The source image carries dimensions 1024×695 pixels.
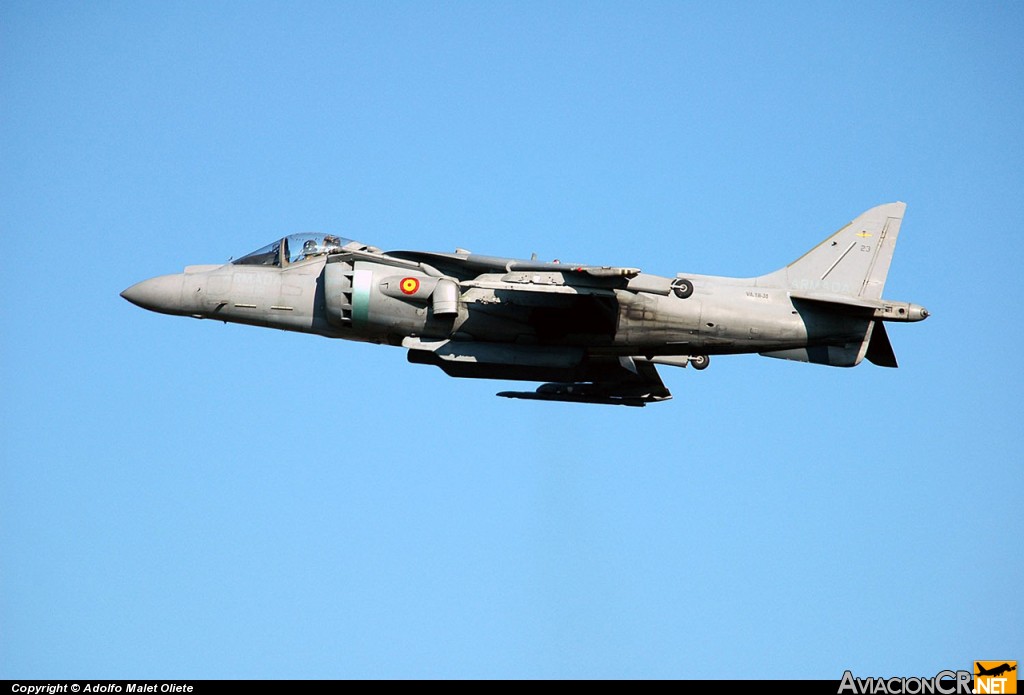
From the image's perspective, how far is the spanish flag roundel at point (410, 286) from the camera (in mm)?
27547

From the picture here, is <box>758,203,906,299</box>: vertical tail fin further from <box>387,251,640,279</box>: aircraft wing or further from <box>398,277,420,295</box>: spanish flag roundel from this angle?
<box>398,277,420,295</box>: spanish flag roundel

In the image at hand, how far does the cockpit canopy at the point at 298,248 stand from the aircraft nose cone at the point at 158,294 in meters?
1.32

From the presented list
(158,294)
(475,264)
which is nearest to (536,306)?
(475,264)

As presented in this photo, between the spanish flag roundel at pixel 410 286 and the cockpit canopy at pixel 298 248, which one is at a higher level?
the cockpit canopy at pixel 298 248

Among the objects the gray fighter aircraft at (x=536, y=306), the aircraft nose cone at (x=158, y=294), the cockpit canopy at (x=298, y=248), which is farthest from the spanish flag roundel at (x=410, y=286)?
the aircraft nose cone at (x=158, y=294)

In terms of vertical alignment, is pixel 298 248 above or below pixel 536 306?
above

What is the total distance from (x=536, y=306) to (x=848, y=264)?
613 centimetres

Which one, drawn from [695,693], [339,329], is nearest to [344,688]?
[695,693]

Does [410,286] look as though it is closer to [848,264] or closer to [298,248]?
[298,248]

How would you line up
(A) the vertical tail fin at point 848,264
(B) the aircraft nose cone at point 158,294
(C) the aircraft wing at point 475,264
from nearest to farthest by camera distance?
1. (C) the aircraft wing at point 475,264
2. (A) the vertical tail fin at point 848,264
3. (B) the aircraft nose cone at point 158,294

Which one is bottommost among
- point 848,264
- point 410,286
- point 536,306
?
point 536,306

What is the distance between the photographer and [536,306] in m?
27.2

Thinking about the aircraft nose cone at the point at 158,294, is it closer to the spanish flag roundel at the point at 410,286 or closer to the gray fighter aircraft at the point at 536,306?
the gray fighter aircraft at the point at 536,306

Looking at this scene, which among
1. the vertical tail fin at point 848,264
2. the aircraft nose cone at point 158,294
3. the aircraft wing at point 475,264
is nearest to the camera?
the aircraft wing at point 475,264
